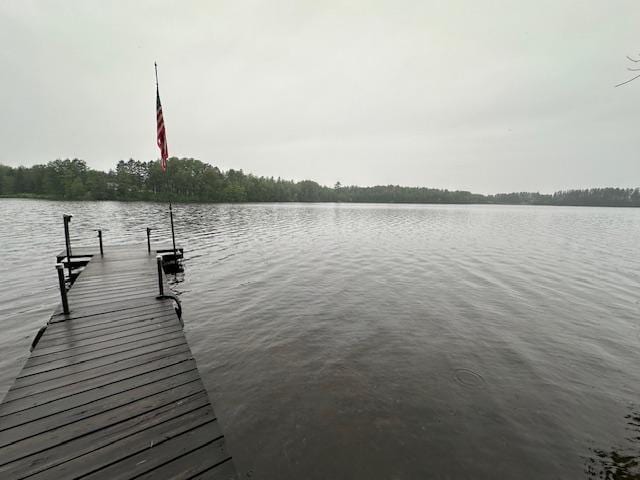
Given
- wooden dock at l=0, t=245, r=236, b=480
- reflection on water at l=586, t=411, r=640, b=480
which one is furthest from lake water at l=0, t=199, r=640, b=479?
wooden dock at l=0, t=245, r=236, b=480

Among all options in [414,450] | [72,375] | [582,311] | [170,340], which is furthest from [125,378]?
[582,311]

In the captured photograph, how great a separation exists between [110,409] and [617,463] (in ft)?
28.0

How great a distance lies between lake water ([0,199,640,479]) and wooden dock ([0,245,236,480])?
4.70ft

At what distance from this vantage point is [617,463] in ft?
15.5

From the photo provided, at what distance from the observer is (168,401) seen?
4.34m

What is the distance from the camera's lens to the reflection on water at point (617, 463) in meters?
4.50

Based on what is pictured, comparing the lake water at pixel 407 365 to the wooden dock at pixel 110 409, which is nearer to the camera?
the wooden dock at pixel 110 409

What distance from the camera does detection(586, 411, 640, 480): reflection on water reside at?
4.50m

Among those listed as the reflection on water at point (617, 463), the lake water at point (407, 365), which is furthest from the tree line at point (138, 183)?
the reflection on water at point (617, 463)

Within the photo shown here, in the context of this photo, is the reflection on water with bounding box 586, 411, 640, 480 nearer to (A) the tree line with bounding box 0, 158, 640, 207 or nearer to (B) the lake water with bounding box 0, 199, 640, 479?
(B) the lake water with bounding box 0, 199, 640, 479

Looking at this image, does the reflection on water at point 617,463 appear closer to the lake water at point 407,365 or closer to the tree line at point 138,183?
the lake water at point 407,365

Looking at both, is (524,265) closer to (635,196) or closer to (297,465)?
(297,465)

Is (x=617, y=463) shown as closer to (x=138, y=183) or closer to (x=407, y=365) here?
(x=407, y=365)

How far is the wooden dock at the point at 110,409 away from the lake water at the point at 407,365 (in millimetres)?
1432
